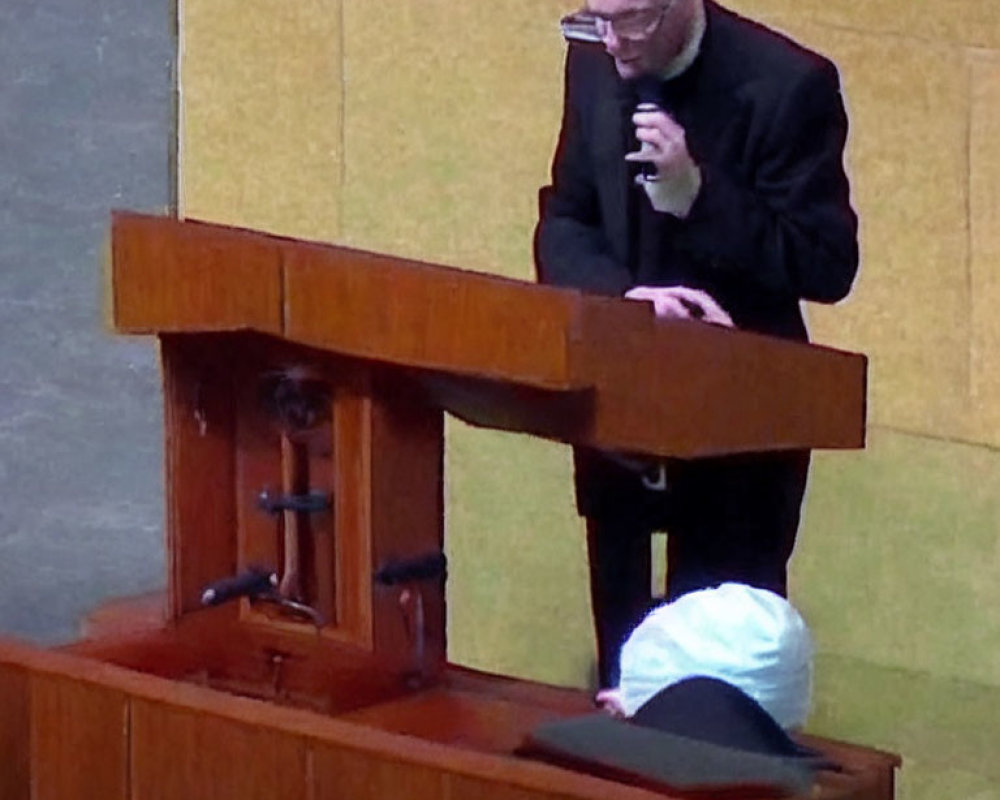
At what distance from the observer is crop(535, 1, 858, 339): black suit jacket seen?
3.77m

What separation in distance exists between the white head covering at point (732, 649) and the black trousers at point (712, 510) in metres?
0.83

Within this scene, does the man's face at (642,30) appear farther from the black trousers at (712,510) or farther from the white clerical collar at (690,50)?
the black trousers at (712,510)

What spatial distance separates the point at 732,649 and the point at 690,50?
3.62ft

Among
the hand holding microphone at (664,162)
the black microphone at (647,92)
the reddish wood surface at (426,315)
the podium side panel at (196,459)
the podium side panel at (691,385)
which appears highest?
the black microphone at (647,92)

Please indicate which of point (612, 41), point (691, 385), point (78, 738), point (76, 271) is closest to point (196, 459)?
point (78, 738)

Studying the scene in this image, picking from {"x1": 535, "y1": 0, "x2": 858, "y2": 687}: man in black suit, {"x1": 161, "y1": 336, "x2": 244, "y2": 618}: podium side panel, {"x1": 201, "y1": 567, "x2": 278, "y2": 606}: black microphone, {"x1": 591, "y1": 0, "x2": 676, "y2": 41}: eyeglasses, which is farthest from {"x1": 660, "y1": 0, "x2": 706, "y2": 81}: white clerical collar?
{"x1": 201, "y1": 567, "x2": 278, "y2": 606}: black microphone

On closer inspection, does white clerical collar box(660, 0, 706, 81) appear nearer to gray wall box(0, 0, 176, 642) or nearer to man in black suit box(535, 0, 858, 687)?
man in black suit box(535, 0, 858, 687)

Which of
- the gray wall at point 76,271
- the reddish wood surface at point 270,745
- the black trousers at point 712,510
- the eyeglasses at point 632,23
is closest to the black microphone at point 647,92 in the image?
the eyeglasses at point 632,23

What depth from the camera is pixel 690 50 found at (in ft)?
12.5

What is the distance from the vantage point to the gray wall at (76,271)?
21.6ft

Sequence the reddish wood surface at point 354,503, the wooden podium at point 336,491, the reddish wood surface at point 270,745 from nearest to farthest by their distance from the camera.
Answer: the reddish wood surface at point 270,745, the wooden podium at point 336,491, the reddish wood surface at point 354,503

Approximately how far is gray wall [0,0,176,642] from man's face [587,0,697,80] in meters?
2.91

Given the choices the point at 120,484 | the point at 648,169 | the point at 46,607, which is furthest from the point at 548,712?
the point at 120,484

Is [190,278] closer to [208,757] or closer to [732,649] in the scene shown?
[208,757]
